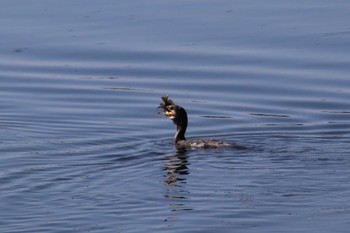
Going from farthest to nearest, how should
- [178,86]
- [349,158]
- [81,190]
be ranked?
[178,86] → [349,158] → [81,190]

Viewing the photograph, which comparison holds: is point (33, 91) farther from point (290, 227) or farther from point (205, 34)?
point (290, 227)

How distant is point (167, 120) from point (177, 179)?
4.64 meters

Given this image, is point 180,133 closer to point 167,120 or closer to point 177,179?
point 167,120

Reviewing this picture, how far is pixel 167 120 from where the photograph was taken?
20.4 meters

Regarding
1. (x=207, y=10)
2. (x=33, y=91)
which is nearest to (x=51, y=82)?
(x=33, y=91)

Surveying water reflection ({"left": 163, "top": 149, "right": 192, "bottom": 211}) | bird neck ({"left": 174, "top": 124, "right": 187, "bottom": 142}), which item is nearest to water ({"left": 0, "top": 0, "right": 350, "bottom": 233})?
water reflection ({"left": 163, "top": 149, "right": 192, "bottom": 211})

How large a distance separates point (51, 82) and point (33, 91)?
77 centimetres

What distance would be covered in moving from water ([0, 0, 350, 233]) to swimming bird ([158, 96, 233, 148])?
0.69 feet

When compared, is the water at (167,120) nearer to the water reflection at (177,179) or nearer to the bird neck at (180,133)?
the water reflection at (177,179)

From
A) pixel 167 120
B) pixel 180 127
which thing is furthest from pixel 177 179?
pixel 167 120

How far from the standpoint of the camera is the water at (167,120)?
14.1m

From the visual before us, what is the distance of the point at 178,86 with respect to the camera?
2192 centimetres

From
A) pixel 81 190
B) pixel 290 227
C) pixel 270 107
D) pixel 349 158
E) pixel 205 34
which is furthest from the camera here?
pixel 205 34

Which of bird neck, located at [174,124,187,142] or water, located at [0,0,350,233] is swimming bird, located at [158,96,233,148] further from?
water, located at [0,0,350,233]
